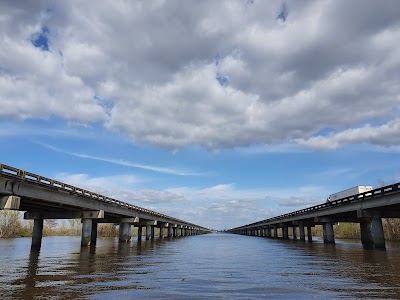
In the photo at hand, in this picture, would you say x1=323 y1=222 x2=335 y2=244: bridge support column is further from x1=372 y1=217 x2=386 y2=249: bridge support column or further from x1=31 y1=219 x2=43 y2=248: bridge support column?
x1=31 y1=219 x2=43 y2=248: bridge support column

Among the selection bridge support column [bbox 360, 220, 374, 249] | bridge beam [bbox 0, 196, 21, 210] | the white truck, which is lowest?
bridge support column [bbox 360, 220, 374, 249]

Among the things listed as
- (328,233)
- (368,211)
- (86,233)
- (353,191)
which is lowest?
(328,233)

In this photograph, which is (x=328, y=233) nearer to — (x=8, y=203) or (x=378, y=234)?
(x=378, y=234)

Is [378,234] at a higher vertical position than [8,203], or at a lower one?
lower

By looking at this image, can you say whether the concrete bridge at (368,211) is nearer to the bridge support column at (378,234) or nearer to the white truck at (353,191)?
the bridge support column at (378,234)

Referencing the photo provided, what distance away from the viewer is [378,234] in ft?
115

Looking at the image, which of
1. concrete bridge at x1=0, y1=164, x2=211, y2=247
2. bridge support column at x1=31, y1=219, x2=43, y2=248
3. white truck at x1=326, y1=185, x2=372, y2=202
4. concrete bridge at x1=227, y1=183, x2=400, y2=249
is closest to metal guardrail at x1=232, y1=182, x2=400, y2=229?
concrete bridge at x1=227, y1=183, x2=400, y2=249

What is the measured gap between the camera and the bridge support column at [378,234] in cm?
3416

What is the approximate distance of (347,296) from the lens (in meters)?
9.90

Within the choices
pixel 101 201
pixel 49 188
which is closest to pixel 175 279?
pixel 49 188

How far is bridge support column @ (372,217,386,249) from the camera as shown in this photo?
34156mm

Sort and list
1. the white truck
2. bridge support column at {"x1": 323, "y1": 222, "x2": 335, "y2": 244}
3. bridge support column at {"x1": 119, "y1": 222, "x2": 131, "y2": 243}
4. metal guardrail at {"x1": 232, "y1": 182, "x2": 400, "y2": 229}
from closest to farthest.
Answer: metal guardrail at {"x1": 232, "y1": 182, "x2": 400, "y2": 229}
bridge support column at {"x1": 323, "y1": 222, "x2": 335, "y2": 244}
bridge support column at {"x1": 119, "y1": 222, "x2": 131, "y2": 243}
the white truck

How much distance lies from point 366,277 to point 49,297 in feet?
40.9

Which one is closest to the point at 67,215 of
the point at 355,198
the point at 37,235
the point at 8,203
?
the point at 37,235
